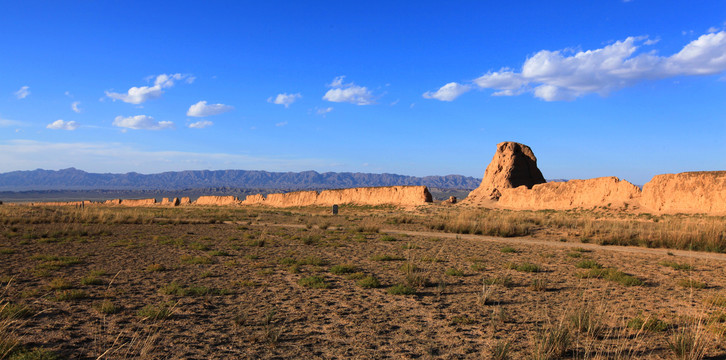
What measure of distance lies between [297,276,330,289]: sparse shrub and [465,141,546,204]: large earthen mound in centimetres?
4434

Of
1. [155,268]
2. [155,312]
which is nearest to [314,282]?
[155,312]

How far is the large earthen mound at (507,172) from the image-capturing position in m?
52.5

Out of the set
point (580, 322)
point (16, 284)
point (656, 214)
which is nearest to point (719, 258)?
point (580, 322)

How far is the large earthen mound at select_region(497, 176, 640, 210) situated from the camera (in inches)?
1491

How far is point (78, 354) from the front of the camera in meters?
5.11

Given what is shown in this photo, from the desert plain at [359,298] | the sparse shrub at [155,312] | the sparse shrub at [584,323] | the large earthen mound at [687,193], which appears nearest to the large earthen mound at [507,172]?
the large earthen mound at [687,193]

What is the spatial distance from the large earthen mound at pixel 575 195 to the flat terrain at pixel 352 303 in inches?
1003

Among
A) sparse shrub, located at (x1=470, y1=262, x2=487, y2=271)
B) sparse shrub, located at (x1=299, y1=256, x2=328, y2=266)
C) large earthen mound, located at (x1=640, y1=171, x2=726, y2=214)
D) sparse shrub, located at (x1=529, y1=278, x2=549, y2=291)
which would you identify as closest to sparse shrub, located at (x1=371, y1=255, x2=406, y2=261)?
sparse shrub, located at (x1=299, y1=256, x2=328, y2=266)

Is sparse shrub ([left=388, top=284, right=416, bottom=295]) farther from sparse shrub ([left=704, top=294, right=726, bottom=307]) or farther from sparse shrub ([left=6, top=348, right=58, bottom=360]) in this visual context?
sparse shrub ([left=6, top=348, right=58, bottom=360])

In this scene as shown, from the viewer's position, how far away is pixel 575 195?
4200 cm

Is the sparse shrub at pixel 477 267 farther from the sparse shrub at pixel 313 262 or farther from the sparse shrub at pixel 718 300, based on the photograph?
the sparse shrub at pixel 718 300

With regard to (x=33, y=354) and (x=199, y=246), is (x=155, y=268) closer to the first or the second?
(x=199, y=246)

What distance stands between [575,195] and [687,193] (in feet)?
32.8

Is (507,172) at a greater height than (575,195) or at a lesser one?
greater
